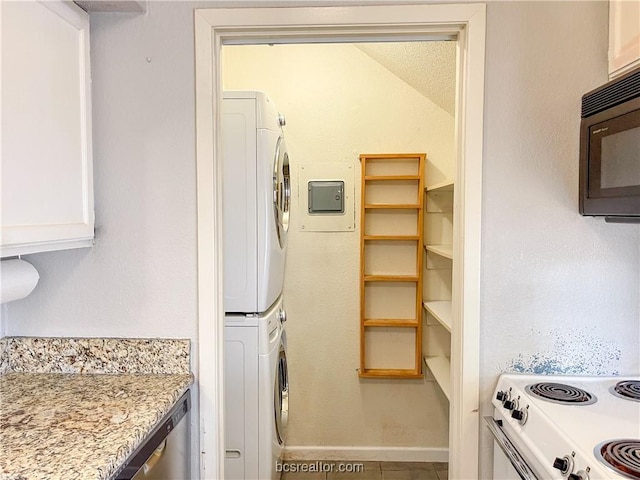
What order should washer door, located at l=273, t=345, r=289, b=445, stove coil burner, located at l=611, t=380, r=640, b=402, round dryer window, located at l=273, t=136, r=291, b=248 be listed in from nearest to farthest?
stove coil burner, located at l=611, t=380, r=640, b=402 < round dryer window, located at l=273, t=136, r=291, b=248 < washer door, located at l=273, t=345, r=289, b=445

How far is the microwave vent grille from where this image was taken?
3.45 ft

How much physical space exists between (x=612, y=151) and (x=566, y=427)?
27.7 inches

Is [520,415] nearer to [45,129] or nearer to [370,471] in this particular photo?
[45,129]

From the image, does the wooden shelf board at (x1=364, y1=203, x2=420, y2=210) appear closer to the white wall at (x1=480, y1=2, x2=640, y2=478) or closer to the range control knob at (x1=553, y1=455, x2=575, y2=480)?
the white wall at (x1=480, y1=2, x2=640, y2=478)

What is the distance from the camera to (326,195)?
2770 mm

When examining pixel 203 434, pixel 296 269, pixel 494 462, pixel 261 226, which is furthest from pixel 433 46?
pixel 203 434

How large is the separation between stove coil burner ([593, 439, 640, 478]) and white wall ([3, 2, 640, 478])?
1.38 ft

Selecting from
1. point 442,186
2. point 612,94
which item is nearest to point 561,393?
point 612,94

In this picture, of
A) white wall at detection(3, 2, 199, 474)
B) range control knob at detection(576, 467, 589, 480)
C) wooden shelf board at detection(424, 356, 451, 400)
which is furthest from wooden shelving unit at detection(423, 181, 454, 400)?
range control knob at detection(576, 467, 589, 480)

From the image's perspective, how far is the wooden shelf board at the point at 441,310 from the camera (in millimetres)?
2179

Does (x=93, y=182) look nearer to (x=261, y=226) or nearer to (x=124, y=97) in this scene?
(x=124, y=97)

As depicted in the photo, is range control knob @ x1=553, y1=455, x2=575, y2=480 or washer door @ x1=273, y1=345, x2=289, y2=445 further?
washer door @ x1=273, y1=345, x2=289, y2=445

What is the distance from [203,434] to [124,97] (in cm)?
109

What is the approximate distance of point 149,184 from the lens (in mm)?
1416
